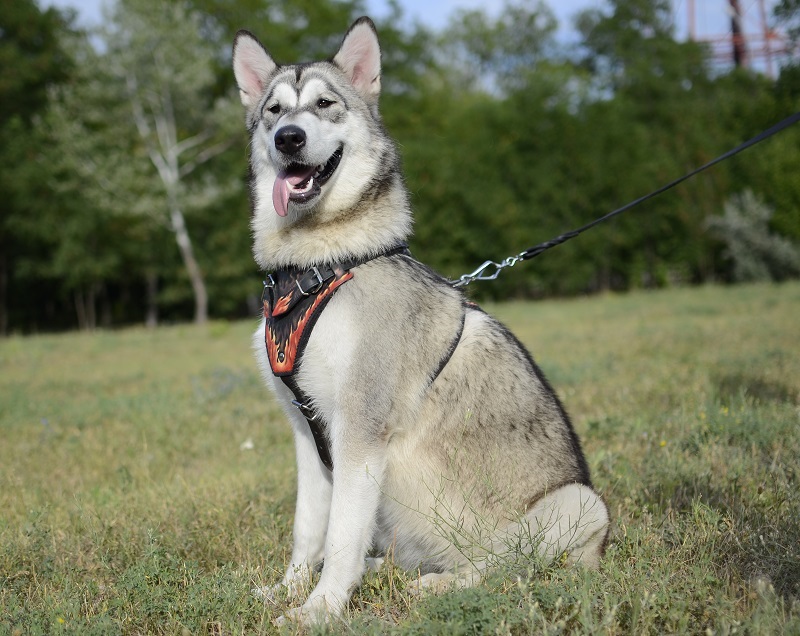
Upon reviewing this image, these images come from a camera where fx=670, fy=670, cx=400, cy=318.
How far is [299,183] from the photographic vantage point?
3061 millimetres

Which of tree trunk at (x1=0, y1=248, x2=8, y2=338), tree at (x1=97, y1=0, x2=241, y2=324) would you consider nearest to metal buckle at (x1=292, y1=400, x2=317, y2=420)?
tree at (x1=97, y1=0, x2=241, y2=324)

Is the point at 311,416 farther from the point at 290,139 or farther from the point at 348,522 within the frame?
the point at 290,139

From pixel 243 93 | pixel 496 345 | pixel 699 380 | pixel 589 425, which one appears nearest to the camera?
pixel 496 345

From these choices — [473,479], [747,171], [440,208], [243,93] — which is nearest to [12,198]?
[440,208]

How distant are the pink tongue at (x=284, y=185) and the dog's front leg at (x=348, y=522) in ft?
3.56

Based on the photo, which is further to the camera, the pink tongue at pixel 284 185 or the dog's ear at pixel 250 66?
the dog's ear at pixel 250 66

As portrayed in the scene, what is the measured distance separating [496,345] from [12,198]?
82.7 feet

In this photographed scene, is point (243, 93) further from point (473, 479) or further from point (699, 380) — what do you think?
point (699, 380)

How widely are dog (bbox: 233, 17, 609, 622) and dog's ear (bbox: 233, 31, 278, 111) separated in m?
0.23

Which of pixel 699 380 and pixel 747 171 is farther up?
pixel 747 171

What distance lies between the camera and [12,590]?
112 inches

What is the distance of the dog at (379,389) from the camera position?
109 inches

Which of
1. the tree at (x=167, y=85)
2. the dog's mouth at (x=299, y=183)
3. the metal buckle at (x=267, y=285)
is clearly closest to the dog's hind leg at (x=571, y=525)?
the metal buckle at (x=267, y=285)

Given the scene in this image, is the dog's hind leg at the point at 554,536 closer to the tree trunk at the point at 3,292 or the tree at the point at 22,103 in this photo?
the tree at the point at 22,103
